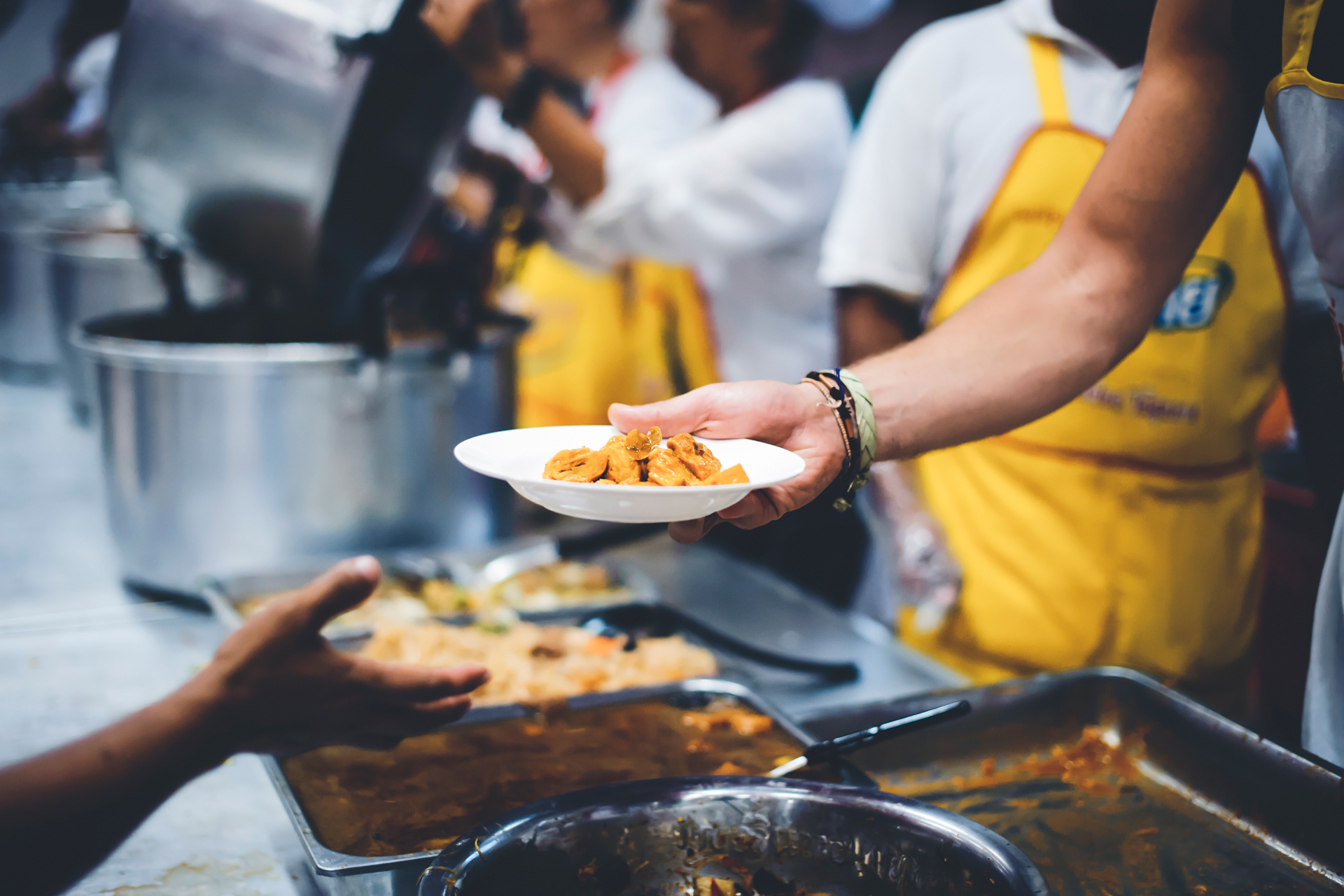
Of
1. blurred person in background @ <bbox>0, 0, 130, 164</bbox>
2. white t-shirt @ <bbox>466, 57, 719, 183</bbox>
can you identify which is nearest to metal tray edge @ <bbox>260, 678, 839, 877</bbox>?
white t-shirt @ <bbox>466, 57, 719, 183</bbox>

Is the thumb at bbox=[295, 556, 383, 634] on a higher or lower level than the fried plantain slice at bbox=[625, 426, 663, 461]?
lower

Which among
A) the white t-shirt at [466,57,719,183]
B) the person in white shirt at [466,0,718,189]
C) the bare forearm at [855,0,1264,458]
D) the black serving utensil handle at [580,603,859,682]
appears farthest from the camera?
the white t-shirt at [466,57,719,183]

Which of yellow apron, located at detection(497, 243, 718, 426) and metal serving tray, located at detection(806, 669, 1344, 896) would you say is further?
yellow apron, located at detection(497, 243, 718, 426)

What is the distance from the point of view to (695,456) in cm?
85

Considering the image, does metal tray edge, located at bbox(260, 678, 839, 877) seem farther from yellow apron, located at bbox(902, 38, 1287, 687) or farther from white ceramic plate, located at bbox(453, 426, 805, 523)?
yellow apron, located at bbox(902, 38, 1287, 687)

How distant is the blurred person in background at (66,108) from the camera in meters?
4.32

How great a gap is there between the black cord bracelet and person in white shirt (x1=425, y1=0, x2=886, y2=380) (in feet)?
0.04

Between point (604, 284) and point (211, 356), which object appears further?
point (604, 284)

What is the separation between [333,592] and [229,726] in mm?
131

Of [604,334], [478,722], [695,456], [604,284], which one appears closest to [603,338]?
[604,334]

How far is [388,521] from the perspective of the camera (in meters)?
1.77

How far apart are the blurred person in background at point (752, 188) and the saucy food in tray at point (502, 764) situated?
1058mm

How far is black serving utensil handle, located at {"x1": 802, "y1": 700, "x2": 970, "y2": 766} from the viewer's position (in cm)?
101

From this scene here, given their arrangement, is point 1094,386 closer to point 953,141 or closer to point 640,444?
point 953,141
